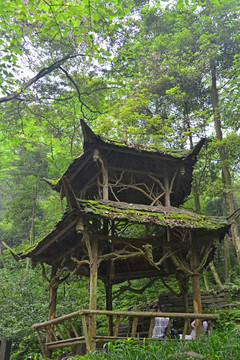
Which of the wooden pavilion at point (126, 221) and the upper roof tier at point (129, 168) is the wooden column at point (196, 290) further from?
the upper roof tier at point (129, 168)

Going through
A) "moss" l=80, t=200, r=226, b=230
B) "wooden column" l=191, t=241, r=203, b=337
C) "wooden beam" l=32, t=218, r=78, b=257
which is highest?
"moss" l=80, t=200, r=226, b=230

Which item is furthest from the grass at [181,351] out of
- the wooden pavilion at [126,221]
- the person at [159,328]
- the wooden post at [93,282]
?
the person at [159,328]

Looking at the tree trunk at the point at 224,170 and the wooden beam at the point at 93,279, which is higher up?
the tree trunk at the point at 224,170

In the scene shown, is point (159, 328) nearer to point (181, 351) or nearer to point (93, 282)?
point (93, 282)

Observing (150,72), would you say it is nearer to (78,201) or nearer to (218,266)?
(218,266)

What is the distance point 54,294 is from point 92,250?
118 inches

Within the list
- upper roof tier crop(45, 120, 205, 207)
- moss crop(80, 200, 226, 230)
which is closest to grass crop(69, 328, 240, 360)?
moss crop(80, 200, 226, 230)

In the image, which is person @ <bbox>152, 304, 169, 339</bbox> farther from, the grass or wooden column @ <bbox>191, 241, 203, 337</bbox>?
the grass

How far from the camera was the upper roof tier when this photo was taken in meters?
9.33

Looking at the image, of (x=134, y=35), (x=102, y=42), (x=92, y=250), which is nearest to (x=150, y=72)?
(x=134, y=35)

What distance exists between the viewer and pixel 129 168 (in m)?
10.3

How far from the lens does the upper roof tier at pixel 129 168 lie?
9.33 m

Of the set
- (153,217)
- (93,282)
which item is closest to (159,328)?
(93,282)

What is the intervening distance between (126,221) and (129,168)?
112 inches
